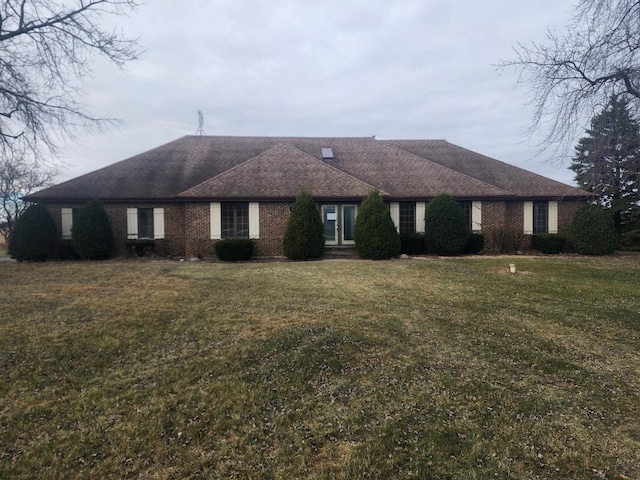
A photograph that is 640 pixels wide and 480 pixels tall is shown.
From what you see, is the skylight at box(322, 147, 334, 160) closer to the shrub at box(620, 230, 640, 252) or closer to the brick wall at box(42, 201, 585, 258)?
the brick wall at box(42, 201, 585, 258)

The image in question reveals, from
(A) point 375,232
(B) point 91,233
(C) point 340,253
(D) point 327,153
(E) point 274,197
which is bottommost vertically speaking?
(C) point 340,253

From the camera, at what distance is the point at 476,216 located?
16.7m

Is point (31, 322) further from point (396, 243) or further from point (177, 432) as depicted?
point (396, 243)

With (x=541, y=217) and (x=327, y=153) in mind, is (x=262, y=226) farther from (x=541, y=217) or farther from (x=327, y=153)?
(x=541, y=217)

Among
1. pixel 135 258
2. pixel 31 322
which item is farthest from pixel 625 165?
pixel 135 258

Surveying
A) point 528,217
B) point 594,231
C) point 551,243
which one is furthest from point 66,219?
point 594,231

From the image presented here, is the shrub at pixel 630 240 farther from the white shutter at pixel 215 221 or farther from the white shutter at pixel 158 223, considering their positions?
the white shutter at pixel 158 223

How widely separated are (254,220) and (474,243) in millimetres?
9016

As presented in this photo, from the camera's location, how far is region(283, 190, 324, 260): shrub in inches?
548

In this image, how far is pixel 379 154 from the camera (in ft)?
67.8

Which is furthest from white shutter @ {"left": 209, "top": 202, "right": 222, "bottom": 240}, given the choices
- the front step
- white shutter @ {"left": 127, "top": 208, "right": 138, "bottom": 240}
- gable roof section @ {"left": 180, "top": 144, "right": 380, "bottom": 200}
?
the front step

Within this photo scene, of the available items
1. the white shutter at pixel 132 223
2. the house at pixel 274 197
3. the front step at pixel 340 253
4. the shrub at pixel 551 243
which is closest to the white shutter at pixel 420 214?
the house at pixel 274 197

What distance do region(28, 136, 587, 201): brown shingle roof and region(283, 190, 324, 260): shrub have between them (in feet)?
4.95

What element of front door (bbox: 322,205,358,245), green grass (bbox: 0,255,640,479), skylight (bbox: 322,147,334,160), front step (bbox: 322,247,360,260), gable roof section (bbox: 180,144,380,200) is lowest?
green grass (bbox: 0,255,640,479)
